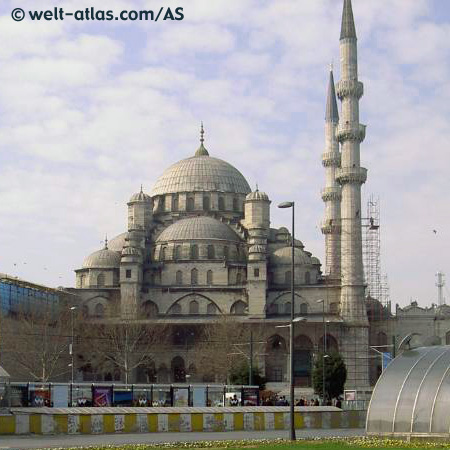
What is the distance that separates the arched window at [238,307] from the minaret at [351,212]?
408 inches

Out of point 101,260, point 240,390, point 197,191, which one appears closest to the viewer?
point 240,390

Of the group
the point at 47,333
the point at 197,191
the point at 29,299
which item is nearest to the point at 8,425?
the point at 47,333

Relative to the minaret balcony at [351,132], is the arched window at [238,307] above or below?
below

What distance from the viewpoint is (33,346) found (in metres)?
77.6

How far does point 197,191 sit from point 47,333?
3273cm

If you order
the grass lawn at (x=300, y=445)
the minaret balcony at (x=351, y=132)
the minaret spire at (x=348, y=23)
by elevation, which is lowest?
the grass lawn at (x=300, y=445)

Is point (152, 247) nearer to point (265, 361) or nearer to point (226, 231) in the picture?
point (226, 231)

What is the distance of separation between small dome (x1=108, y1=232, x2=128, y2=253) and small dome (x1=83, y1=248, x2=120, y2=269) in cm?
567

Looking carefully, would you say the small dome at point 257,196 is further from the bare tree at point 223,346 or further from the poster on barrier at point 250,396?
the poster on barrier at point 250,396

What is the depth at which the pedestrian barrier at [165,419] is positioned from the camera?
3678 centimetres


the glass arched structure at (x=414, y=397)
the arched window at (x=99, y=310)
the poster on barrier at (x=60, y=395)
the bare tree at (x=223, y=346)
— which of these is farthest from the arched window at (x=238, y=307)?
the glass arched structure at (x=414, y=397)

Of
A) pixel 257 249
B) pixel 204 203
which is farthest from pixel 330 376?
pixel 204 203

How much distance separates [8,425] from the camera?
36250mm

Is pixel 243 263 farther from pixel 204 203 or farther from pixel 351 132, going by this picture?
pixel 351 132
